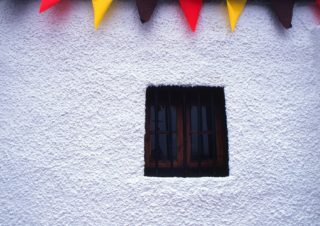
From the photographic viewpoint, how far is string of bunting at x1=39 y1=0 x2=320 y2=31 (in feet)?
9.87

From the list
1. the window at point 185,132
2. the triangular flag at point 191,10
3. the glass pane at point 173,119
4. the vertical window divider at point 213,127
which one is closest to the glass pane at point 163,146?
the window at point 185,132

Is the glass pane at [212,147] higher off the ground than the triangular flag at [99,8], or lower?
lower

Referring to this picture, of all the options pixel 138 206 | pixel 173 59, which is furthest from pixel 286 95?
pixel 138 206

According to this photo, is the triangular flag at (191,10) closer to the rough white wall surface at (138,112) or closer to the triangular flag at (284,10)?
the rough white wall surface at (138,112)

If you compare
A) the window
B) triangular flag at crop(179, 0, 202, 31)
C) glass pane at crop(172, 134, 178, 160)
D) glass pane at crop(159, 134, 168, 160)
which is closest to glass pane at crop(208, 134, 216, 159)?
the window

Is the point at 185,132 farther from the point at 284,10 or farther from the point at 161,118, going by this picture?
the point at 284,10

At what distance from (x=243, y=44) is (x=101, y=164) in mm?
1929

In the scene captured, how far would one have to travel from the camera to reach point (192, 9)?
3.10 meters

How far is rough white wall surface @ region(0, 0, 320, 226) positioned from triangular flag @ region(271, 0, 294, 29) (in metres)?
0.09

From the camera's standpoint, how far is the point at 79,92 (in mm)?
2963

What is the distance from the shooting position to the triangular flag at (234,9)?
309 centimetres

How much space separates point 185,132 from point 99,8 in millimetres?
1548

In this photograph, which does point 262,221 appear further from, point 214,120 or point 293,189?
point 214,120

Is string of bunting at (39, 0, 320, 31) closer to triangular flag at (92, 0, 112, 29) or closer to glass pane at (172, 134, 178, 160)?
triangular flag at (92, 0, 112, 29)
